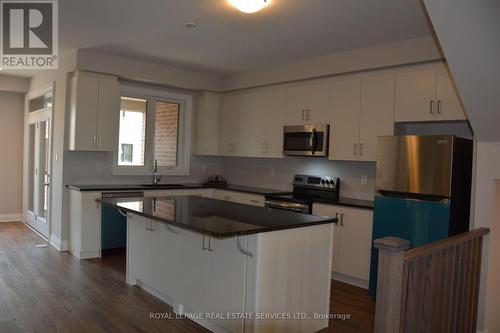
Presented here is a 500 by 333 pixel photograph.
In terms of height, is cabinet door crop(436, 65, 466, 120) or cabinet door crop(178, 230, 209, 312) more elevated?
cabinet door crop(436, 65, 466, 120)

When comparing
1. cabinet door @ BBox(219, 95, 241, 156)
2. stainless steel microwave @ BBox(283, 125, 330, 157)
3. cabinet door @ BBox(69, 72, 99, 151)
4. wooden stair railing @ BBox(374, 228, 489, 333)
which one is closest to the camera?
wooden stair railing @ BBox(374, 228, 489, 333)

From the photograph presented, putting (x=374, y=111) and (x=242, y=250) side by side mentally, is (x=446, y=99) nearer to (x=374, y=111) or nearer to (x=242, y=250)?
(x=374, y=111)

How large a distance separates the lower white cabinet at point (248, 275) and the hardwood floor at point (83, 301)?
26 cm

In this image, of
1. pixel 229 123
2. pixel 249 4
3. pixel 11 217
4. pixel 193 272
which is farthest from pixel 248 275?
pixel 11 217

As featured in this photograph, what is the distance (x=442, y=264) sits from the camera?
2510mm

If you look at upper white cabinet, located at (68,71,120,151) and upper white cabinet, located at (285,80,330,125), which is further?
upper white cabinet, located at (68,71,120,151)

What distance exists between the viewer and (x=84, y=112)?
4961 millimetres

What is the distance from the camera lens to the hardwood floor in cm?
307

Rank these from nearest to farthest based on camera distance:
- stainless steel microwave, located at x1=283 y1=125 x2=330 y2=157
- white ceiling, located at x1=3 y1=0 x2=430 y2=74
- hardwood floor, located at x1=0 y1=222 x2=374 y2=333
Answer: hardwood floor, located at x1=0 y1=222 x2=374 y2=333 → white ceiling, located at x1=3 y1=0 x2=430 y2=74 → stainless steel microwave, located at x1=283 y1=125 x2=330 y2=157

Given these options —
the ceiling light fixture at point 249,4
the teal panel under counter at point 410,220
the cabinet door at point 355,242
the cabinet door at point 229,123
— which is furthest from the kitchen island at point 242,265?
the cabinet door at point 229,123

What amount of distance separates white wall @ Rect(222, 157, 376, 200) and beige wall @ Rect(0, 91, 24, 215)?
151 inches

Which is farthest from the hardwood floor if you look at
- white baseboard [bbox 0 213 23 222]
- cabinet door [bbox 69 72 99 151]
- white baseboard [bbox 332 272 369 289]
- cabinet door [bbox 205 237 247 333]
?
white baseboard [bbox 0 213 23 222]

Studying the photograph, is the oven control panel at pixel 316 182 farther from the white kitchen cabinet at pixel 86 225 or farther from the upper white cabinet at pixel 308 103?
the white kitchen cabinet at pixel 86 225

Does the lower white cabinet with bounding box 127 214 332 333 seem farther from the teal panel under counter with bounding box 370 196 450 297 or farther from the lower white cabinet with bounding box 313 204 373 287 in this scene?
the lower white cabinet with bounding box 313 204 373 287
